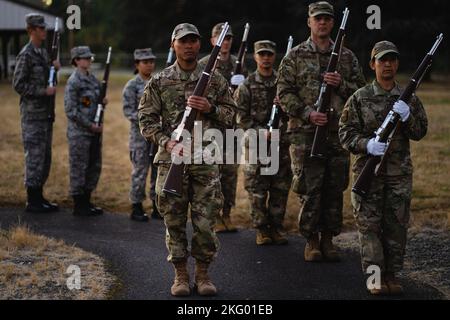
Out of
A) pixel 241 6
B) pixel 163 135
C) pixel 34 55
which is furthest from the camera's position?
pixel 241 6

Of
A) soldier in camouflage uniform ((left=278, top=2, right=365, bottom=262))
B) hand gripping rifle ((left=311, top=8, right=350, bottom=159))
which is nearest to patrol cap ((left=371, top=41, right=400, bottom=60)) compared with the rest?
hand gripping rifle ((left=311, top=8, right=350, bottom=159))

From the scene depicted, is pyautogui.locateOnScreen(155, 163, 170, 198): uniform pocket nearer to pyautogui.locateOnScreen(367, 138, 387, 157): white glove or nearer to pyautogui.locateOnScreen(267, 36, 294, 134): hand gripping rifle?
pyautogui.locateOnScreen(367, 138, 387, 157): white glove

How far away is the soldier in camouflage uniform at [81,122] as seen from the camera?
9203mm

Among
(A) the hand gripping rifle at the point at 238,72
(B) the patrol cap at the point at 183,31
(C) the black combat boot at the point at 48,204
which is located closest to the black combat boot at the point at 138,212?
(C) the black combat boot at the point at 48,204

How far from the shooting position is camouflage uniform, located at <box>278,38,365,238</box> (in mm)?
6984

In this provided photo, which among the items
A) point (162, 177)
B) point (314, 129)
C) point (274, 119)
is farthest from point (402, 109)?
point (274, 119)

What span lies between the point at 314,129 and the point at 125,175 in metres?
5.81

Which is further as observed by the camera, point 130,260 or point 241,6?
point 241,6

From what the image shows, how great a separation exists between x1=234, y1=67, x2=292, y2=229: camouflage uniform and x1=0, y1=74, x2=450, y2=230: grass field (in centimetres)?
90
